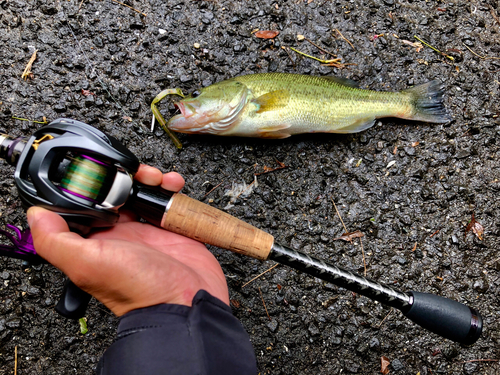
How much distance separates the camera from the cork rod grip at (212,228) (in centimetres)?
214

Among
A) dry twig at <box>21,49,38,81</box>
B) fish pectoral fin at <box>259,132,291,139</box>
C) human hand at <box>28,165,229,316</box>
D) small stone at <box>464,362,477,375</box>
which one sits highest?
dry twig at <box>21,49,38,81</box>

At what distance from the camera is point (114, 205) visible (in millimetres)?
1962

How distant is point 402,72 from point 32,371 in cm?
413

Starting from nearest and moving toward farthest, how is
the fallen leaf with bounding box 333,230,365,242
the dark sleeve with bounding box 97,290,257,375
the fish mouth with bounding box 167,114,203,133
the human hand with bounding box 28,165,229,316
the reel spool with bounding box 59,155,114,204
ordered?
the dark sleeve with bounding box 97,290,257,375 < the human hand with bounding box 28,165,229,316 < the reel spool with bounding box 59,155,114,204 < the fish mouth with bounding box 167,114,203,133 < the fallen leaf with bounding box 333,230,365,242

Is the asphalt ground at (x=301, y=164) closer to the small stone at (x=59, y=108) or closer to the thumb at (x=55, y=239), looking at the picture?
the small stone at (x=59, y=108)

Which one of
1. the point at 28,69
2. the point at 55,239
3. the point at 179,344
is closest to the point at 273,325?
the point at 179,344

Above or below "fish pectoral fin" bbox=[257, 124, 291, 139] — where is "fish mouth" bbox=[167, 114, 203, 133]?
above

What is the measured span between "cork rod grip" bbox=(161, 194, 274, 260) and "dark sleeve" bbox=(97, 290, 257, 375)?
1.47 ft

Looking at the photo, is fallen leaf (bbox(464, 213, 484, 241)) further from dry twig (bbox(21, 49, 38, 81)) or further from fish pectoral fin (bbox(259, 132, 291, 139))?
dry twig (bbox(21, 49, 38, 81))

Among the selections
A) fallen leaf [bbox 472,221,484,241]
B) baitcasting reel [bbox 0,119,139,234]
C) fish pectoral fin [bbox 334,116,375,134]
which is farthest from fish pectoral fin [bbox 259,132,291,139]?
fallen leaf [bbox 472,221,484,241]

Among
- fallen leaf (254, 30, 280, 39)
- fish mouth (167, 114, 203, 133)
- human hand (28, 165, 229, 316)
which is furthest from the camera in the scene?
fallen leaf (254, 30, 280, 39)

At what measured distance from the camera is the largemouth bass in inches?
114

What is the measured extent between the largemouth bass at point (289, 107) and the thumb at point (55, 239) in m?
1.31

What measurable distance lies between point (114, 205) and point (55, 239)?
0.35 metres
